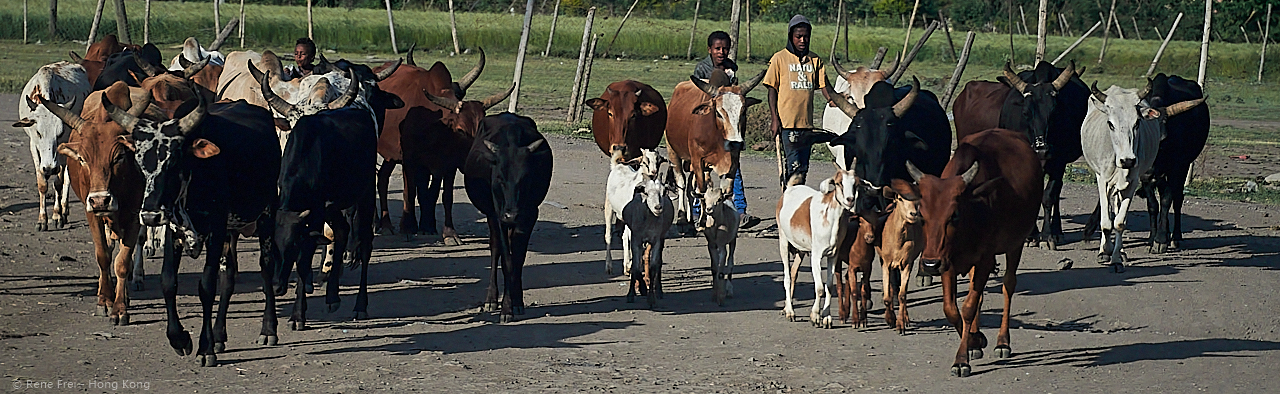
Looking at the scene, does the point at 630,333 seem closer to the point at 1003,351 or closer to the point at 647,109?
the point at 1003,351

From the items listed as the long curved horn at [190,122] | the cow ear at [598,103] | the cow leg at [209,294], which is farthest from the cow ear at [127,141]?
the cow ear at [598,103]

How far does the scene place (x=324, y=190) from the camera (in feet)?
32.5

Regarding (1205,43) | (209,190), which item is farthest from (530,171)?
(1205,43)

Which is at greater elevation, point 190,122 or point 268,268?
point 190,122

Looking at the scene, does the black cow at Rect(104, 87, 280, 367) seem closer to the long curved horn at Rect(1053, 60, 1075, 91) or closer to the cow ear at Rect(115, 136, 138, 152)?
the cow ear at Rect(115, 136, 138, 152)

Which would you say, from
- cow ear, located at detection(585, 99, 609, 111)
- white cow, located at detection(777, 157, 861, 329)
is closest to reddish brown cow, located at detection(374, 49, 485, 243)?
cow ear, located at detection(585, 99, 609, 111)

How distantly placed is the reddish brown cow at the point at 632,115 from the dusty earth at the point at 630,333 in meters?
1.13

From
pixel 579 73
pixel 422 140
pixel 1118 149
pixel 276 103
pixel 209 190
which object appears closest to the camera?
pixel 209 190

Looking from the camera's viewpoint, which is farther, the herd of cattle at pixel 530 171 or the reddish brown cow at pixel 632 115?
the reddish brown cow at pixel 632 115

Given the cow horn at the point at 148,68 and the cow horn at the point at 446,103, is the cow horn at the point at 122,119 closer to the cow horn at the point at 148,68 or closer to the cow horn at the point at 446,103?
the cow horn at the point at 148,68

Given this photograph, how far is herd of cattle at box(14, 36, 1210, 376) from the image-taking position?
8.71m

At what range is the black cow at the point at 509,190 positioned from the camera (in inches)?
409

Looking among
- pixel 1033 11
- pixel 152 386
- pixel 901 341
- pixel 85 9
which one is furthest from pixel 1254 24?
pixel 152 386

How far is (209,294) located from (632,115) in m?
5.50
